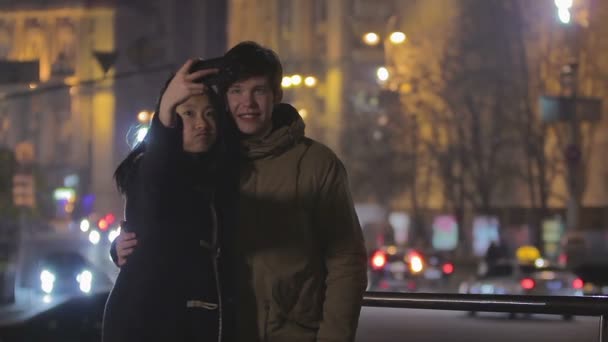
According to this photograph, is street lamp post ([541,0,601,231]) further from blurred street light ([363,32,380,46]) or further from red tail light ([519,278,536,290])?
blurred street light ([363,32,380,46])

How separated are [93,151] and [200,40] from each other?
15608 mm

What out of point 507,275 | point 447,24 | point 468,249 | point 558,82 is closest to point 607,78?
point 558,82

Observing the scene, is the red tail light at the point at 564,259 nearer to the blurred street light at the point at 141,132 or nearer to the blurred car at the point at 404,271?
the blurred car at the point at 404,271

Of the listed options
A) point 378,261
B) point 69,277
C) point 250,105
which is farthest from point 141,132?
point 378,261

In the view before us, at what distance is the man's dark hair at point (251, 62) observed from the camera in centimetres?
432

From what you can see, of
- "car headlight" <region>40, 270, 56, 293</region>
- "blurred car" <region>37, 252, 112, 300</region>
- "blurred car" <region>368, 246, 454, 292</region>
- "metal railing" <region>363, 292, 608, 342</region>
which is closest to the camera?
"metal railing" <region>363, 292, 608, 342</region>

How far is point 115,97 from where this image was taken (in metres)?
128

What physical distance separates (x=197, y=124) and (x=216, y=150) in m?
0.10

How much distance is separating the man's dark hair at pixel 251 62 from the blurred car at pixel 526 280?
24340 millimetres

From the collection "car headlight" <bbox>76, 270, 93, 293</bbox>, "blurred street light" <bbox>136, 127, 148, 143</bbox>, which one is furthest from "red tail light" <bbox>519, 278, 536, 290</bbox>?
"blurred street light" <bbox>136, 127, 148, 143</bbox>

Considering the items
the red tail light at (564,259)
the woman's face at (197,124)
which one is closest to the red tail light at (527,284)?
the red tail light at (564,259)

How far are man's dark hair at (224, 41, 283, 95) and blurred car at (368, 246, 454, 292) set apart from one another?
29793 millimetres

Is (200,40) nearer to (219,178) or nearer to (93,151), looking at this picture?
(93,151)

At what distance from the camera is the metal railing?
543cm
